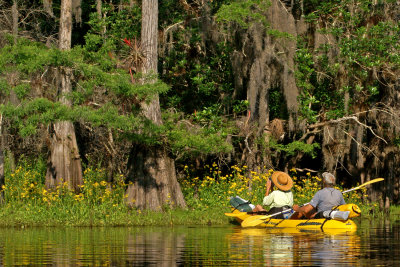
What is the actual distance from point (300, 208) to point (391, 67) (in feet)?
22.7

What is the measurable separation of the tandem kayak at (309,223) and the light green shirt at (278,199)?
577mm

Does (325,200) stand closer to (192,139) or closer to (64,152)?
(192,139)

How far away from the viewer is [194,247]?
13625 millimetres

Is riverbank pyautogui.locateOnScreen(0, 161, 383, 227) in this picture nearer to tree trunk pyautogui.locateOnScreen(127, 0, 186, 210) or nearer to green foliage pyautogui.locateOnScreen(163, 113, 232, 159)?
tree trunk pyautogui.locateOnScreen(127, 0, 186, 210)

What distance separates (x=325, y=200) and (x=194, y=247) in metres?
5.37

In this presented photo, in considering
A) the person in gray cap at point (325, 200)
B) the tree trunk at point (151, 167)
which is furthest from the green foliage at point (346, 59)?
the person in gray cap at point (325, 200)

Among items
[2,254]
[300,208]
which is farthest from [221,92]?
[2,254]

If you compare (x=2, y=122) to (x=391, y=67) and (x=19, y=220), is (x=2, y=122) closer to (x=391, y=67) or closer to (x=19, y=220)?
(x=19, y=220)

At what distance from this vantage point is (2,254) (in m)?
12.5

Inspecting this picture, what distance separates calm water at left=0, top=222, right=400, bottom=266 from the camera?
11.5 metres

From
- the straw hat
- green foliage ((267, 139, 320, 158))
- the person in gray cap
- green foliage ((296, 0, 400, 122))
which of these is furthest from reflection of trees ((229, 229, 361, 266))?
green foliage ((296, 0, 400, 122))

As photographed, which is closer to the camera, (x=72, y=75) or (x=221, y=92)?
(x=72, y=75)

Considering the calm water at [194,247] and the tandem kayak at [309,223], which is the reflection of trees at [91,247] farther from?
the tandem kayak at [309,223]

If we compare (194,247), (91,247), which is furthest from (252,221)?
(91,247)
